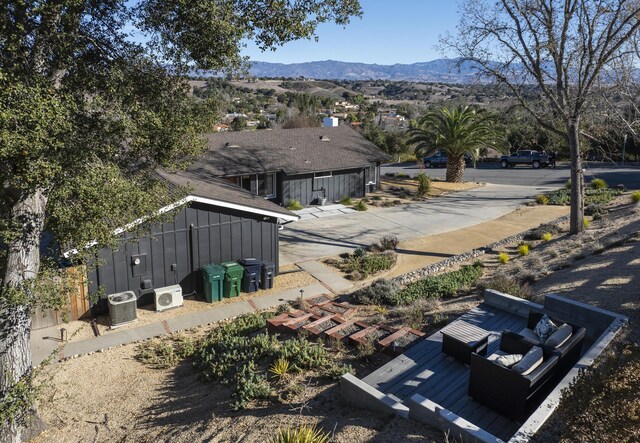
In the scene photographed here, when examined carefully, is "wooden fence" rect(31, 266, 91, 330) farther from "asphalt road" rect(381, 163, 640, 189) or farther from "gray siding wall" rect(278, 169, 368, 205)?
"asphalt road" rect(381, 163, 640, 189)

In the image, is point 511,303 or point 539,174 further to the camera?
point 539,174

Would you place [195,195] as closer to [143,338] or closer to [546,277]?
[143,338]

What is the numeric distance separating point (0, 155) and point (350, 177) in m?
25.0

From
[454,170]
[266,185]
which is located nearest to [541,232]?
[266,185]

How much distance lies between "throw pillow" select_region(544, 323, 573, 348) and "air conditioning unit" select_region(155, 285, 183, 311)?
10495 mm

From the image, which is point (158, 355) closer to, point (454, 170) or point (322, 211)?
point (322, 211)

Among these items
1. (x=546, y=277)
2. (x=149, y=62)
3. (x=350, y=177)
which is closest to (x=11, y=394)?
(x=149, y=62)

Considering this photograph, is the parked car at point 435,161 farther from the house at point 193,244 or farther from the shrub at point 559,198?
the house at point 193,244

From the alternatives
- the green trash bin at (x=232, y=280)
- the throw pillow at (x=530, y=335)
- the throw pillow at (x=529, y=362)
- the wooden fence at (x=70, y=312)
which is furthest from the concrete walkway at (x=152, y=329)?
the throw pillow at (x=529, y=362)

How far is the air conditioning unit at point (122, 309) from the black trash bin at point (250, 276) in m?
3.54

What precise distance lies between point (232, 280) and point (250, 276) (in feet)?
2.11

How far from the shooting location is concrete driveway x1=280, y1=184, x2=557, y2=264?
21.5 meters

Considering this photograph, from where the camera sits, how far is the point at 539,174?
42.1 m

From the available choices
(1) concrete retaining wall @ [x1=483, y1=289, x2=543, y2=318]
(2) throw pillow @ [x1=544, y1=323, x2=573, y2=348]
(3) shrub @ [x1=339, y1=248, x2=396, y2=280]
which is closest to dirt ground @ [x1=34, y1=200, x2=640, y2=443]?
(1) concrete retaining wall @ [x1=483, y1=289, x2=543, y2=318]
